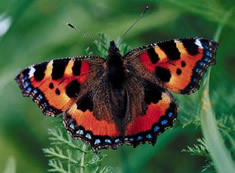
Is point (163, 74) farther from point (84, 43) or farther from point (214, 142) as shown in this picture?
point (84, 43)

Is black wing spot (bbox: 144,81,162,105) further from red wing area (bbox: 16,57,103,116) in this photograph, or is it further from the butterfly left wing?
red wing area (bbox: 16,57,103,116)

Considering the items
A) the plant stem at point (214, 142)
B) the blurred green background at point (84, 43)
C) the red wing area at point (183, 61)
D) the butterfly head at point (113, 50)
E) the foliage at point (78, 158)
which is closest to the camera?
the plant stem at point (214, 142)

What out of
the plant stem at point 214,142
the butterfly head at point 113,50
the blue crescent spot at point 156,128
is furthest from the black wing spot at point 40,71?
the plant stem at point 214,142

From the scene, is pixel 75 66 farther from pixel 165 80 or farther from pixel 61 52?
pixel 61 52

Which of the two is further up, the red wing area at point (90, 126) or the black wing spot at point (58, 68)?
the black wing spot at point (58, 68)

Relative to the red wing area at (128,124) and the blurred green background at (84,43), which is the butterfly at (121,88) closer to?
the red wing area at (128,124)

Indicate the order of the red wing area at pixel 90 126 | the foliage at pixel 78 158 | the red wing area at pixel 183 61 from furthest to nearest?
the red wing area at pixel 183 61 < the red wing area at pixel 90 126 < the foliage at pixel 78 158

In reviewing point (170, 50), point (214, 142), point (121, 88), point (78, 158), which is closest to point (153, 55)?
point (170, 50)

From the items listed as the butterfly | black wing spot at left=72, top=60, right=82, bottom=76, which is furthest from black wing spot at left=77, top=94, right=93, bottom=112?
black wing spot at left=72, top=60, right=82, bottom=76
